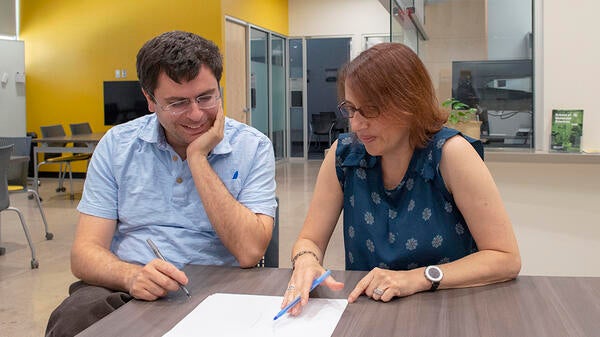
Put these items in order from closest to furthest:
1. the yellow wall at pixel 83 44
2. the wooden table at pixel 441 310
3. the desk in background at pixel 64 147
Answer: the wooden table at pixel 441 310 < the desk in background at pixel 64 147 < the yellow wall at pixel 83 44

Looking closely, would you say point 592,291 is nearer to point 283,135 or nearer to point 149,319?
point 149,319

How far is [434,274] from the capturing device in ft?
4.83

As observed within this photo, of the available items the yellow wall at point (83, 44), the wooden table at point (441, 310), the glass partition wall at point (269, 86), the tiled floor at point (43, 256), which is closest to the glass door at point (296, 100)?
the glass partition wall at point (269, 86)

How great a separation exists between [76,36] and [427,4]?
7.24m

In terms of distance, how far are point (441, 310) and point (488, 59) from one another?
11.2 feet

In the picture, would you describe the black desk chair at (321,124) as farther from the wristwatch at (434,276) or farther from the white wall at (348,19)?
the wristwatch at (434,276)

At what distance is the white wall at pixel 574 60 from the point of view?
147 inches

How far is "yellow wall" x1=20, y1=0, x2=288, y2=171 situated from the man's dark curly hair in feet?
26.6

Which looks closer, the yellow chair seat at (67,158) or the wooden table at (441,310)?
the wooden table at (441,310)

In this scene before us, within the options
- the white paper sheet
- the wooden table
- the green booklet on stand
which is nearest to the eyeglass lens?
the wooden table

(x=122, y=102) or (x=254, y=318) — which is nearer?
(x=254, y=318)

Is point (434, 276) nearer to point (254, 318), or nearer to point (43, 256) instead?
point (254, 318)

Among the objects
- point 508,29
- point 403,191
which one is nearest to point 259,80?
point 508,29

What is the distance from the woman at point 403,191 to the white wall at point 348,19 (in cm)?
1044
